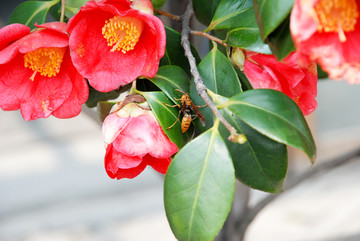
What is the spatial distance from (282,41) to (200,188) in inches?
5.9

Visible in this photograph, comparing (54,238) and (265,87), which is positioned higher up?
(265,87)

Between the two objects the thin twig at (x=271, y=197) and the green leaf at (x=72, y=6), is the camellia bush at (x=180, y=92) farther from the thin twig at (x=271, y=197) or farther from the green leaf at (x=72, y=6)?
the thin twig at (x=271, y=197)

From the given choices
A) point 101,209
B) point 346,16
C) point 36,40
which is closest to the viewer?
point 346,16

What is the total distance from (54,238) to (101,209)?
32 centimetres

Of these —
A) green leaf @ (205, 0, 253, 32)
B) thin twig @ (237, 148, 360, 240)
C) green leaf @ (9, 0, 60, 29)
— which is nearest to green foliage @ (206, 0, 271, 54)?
green leaf @ (205, 0, 253, 32)

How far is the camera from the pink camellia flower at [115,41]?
1.54 ft

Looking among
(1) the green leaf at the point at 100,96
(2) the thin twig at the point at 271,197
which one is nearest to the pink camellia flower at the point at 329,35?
(1) the green leaf at the point at 100,96

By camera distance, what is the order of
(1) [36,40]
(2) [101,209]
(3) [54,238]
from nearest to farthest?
(1) [36,40], (3) [54,238], (2) [101,209]

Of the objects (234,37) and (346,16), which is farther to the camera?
(234,37)

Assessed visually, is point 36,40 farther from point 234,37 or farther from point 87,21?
point 234,37

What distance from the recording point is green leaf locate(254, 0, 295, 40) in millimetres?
355

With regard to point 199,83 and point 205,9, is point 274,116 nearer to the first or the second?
point 199,83

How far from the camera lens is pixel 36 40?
483mm

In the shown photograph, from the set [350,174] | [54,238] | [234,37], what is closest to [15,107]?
[234,37]
